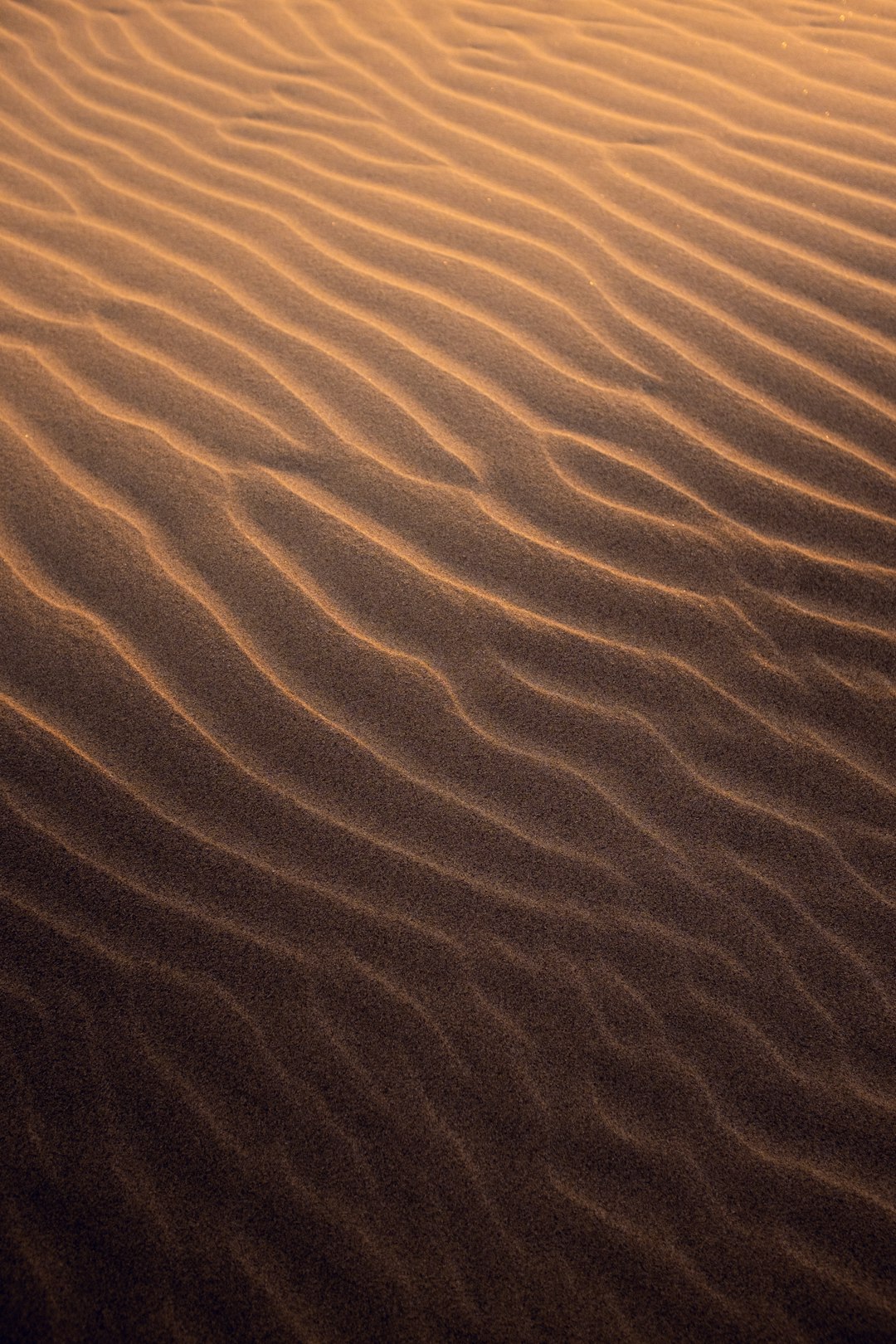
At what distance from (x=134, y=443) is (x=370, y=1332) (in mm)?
2053

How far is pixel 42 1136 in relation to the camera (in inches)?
62.2

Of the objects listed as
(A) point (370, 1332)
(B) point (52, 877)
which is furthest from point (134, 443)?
(A) point (370, 1332)

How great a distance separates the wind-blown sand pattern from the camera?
59.7 inches

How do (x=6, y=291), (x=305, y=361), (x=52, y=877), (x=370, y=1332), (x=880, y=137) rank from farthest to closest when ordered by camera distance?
(x=880, y=137), (x=6, y=291), (x=305, y=361), (x=52, y=877), (x=370, y=1332)

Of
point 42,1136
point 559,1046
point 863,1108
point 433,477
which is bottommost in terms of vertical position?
point 42,1136

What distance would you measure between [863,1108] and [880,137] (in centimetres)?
295

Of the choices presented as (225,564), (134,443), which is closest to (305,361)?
(134,443)

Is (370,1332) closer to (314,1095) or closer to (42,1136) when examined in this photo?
(314,1095)

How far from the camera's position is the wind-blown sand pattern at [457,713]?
152cm

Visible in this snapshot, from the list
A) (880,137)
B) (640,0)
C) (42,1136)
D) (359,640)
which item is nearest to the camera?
(42,1136)

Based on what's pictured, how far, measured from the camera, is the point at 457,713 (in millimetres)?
2012

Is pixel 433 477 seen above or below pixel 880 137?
below

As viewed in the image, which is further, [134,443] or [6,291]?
[6,291]

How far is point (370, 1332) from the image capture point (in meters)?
1.43
